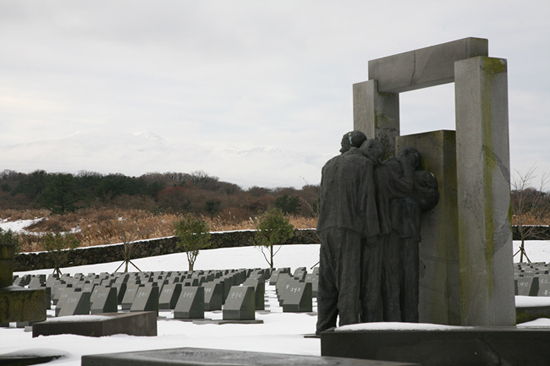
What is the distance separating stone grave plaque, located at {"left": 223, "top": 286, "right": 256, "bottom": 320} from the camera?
1141cm

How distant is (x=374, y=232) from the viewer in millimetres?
7312

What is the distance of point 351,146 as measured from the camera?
7938 mm

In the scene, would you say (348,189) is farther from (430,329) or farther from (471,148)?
(430,329)

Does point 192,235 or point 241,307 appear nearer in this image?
point 241,307

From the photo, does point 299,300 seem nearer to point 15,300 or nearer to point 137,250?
point 15,300

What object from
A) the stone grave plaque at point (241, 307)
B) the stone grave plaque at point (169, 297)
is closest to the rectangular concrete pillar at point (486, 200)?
the stone grave plaque at point (241, 307)

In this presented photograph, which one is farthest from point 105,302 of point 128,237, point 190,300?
point 128,237

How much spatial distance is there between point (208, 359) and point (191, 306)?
8.40 meters

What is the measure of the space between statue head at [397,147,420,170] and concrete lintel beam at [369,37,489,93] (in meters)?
0.85

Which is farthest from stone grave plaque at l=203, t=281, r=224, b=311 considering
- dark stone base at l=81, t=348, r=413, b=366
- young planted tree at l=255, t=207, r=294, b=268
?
young planted tree at l=255, t=207, r=294, b=268

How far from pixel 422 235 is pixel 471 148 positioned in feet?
3.99

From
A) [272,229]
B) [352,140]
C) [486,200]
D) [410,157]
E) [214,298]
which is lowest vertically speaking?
[214,298]

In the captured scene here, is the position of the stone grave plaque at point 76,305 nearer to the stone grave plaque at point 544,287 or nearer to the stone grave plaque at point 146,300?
the stone grave plaque at point 146,300

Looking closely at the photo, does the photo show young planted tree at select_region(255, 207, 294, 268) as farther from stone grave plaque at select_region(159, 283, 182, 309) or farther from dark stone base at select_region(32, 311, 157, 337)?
dark stone base at select_region(32, 311, 157, 337)
